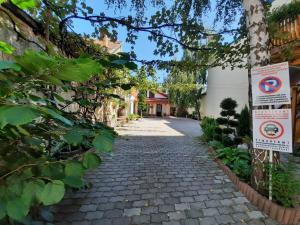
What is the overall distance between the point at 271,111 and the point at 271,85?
33 cm

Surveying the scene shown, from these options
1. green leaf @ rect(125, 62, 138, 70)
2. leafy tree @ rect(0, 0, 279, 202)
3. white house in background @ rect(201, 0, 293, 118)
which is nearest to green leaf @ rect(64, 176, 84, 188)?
green leaf @ rect(125, 62, 138, 70)

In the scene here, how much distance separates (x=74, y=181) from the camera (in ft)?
2.85

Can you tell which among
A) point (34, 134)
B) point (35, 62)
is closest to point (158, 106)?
point (34, 134)

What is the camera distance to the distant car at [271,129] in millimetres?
2543

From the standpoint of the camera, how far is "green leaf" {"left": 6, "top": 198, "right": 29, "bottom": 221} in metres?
0.72

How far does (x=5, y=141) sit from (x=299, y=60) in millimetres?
5974

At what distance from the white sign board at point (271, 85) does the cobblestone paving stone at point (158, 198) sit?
1.42 metres

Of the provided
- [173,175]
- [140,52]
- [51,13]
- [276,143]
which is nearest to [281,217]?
[276,143]

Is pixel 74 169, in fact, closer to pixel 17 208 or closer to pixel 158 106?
pixel 17 208

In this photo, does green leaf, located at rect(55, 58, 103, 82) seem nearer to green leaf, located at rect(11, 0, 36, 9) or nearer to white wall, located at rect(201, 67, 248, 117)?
green leaf, located at rect(11, 0, 36, 9)

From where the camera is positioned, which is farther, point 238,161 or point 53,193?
point 238,161

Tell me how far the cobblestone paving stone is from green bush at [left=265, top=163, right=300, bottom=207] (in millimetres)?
A: 308

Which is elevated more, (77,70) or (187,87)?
(187,87)

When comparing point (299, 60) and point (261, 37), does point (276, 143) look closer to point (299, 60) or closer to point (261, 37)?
point (261, 37)
